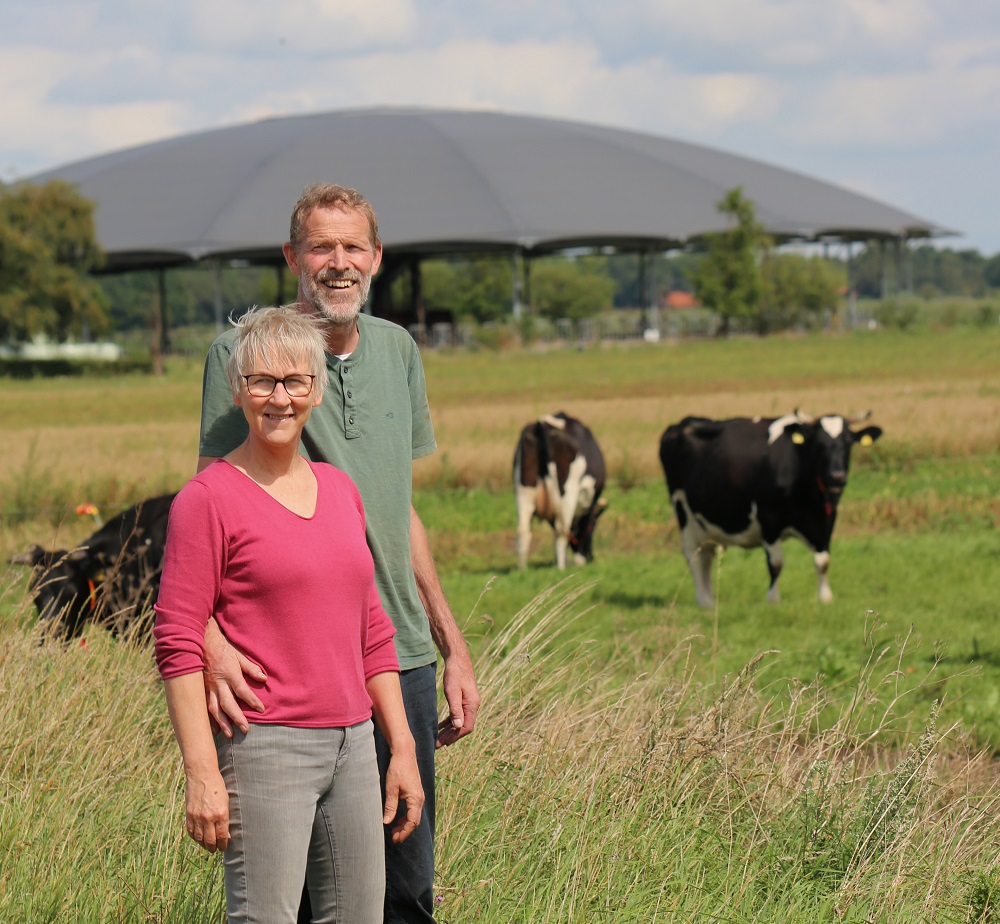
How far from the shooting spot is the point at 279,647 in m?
3.03

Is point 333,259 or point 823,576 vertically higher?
point 333,259

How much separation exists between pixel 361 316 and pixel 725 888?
202 centimetres

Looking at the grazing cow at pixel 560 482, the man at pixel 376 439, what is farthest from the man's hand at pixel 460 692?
the grazing cow at pixel 560 482

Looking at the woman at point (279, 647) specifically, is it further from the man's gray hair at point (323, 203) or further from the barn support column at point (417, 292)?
the barn support column at point (417, 292)

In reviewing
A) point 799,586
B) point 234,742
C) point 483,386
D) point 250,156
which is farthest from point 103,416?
point 250,156

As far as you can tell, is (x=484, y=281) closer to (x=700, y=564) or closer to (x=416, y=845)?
(x=700, y=564)

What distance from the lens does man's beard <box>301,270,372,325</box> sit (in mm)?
3529

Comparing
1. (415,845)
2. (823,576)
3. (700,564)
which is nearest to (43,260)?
(700,564)

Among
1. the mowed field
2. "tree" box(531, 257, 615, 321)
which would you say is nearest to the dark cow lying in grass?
the mowed field

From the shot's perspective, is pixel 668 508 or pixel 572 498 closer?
pixel 572 498

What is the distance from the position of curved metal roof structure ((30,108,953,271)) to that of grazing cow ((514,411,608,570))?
4375 cm

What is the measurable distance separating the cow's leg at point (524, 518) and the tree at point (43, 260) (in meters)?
39.0

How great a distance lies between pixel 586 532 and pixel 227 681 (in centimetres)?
1057

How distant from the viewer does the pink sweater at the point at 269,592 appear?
295cm
